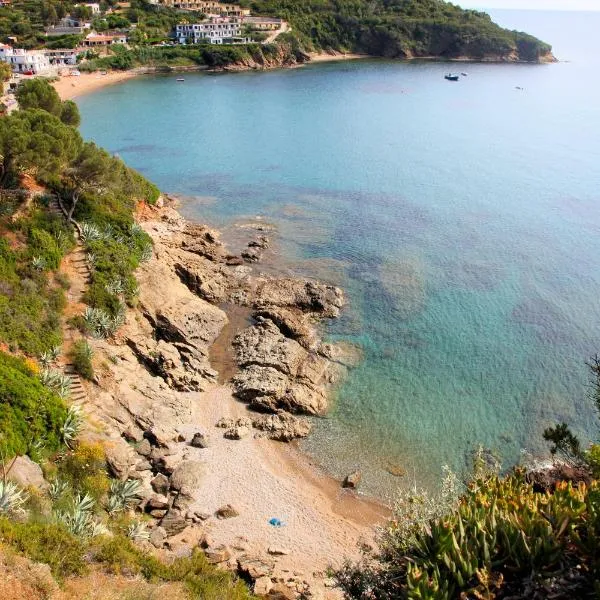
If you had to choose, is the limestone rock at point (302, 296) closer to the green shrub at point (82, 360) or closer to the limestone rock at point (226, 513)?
the green shrub at point (82, 360)

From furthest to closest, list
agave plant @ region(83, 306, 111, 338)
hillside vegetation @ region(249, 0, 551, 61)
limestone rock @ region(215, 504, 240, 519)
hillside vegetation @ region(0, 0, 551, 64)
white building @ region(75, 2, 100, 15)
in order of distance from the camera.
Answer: hillside vegetation @ region(249, 0, 551, 61) → hillside vegetation @ region(0, 0, 551, 64) → white building @ region(75, 2, 100, 15) → agave plant @ region(83, 306, 111, 338) → limestone rock @ region(215, 504, 240, 519)

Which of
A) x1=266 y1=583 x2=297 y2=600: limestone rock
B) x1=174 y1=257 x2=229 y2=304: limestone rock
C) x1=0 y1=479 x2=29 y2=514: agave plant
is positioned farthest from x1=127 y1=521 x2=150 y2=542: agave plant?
x1=174 y1=257 x2=229 y2=304: limestone rock

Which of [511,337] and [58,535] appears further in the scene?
[511,337]

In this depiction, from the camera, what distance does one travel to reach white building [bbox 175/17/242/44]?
15888 cm

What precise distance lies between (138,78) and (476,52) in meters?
107

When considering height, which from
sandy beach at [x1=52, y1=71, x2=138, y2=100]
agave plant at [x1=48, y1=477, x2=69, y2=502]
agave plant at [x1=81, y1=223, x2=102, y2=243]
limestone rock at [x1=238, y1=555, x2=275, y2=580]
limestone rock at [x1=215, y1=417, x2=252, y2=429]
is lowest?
limestone rock at [x1=238, y1=555, x2=275, y2=580]

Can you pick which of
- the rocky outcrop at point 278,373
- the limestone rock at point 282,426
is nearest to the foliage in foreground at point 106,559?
the limestone rock at point 282,426

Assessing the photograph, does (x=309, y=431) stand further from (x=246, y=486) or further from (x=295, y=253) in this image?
(x=295, y=253)

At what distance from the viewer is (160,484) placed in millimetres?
24656

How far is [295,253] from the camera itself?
161 ft

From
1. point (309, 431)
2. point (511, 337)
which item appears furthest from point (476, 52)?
point (309, 431)

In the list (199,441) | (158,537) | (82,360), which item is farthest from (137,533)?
(82,360)

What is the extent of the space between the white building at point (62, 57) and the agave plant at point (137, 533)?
137520 mm

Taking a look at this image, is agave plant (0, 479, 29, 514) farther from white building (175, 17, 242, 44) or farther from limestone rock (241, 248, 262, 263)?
white building (175, 17, 242, 44)
